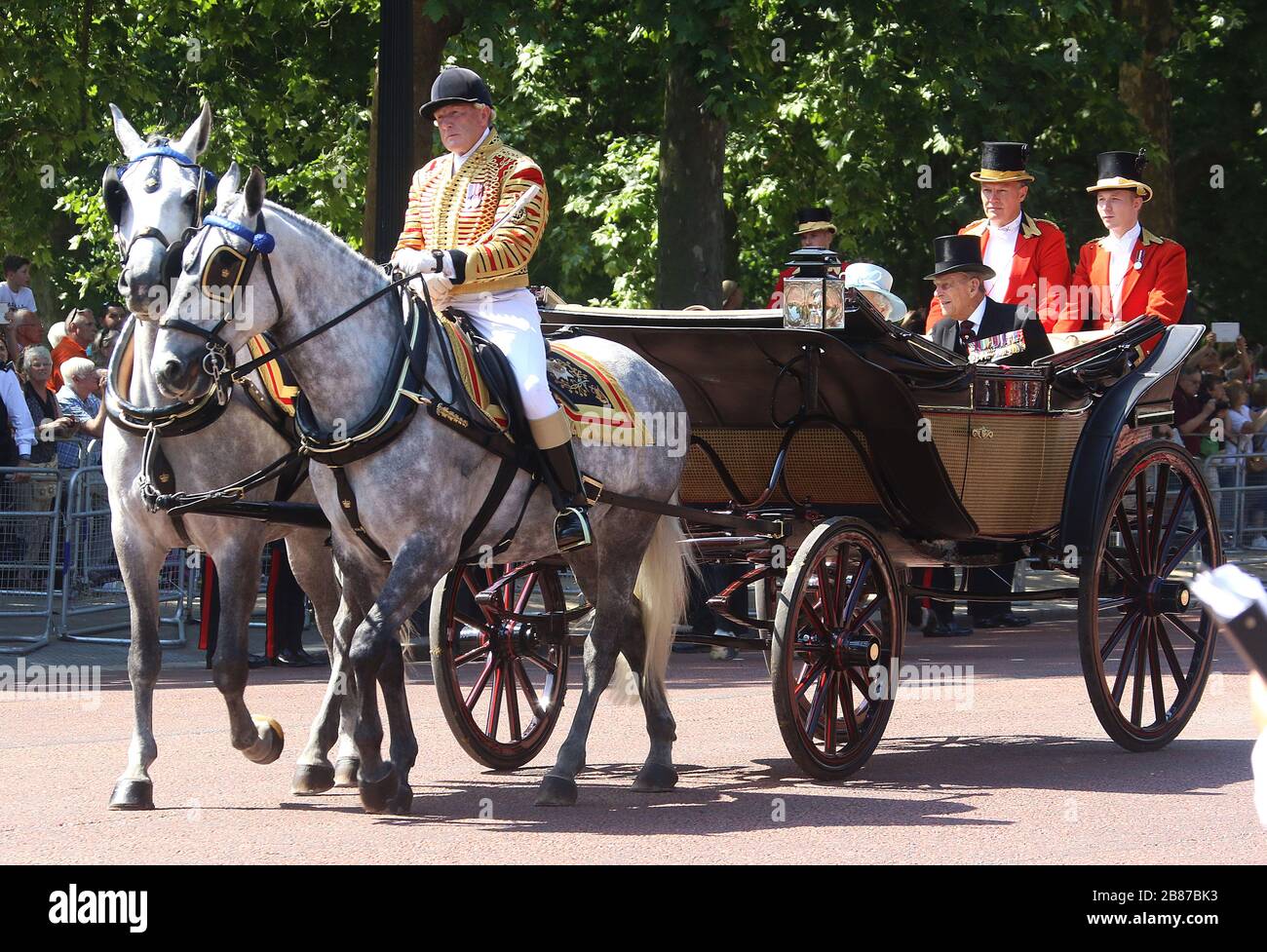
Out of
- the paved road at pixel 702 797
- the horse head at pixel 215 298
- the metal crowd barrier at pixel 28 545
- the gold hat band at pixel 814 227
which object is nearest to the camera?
the paved road at pixel 702 797

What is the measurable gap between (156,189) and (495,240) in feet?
4.43

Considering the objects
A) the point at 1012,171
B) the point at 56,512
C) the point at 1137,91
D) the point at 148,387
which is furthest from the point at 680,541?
the point at 1137,91

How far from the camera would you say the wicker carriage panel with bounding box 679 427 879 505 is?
906 centimetres

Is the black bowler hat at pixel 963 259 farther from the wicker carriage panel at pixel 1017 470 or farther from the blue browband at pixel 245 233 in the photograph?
the blue browband at pixel 245 233

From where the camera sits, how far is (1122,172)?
415 inches

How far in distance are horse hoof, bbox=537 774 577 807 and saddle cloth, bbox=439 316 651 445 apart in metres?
1.42

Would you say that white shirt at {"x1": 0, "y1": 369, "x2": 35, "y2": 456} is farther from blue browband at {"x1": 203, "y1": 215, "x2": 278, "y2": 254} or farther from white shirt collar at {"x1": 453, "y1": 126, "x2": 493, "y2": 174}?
blue browband at {"x1": 203, "y1": 215, "x2": 278, "y2": 254}

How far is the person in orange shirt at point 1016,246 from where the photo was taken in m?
10.4

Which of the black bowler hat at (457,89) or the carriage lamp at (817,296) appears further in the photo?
the carriage lamp at (817,296)

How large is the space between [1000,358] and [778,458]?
4.70 ft

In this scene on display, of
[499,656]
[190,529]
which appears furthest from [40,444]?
[190,529]

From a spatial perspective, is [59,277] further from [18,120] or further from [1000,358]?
[1000,358]

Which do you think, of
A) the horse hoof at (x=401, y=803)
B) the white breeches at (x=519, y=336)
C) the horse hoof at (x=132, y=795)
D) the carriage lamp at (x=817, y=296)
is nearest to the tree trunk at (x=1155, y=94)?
the carriage lamp at (x=817, y=296)

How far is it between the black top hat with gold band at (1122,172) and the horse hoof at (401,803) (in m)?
5.18
